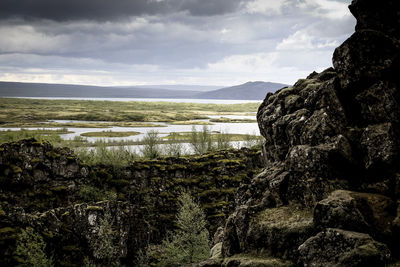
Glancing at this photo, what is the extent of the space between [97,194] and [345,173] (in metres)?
71.4

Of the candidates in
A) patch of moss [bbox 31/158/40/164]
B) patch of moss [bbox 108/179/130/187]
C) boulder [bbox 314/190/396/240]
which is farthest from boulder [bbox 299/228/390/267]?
patch of moss [bbox 31/158/40/164]

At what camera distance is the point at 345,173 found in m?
24.5

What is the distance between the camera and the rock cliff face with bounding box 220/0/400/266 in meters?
19.9

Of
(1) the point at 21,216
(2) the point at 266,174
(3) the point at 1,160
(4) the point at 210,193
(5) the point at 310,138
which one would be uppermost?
(5) the point at 310,138

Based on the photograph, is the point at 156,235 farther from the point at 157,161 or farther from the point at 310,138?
the point at 310,138

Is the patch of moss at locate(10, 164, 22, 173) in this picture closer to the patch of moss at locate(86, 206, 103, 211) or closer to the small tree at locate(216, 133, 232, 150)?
the patch of moss at locate(86, 206, 103, 211)

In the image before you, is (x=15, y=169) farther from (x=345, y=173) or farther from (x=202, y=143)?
(x=345, y=173)

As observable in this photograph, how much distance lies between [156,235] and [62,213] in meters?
33.1

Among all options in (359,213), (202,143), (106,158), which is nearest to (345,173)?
(359,213)

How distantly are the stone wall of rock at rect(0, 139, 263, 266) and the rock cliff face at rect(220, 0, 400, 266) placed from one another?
39.4 m

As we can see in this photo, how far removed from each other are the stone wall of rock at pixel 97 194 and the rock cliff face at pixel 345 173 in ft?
129

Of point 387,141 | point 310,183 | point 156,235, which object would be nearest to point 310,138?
point 310,183

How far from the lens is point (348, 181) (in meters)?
24.2

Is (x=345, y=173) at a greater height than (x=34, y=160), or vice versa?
(x=345, y=173)
